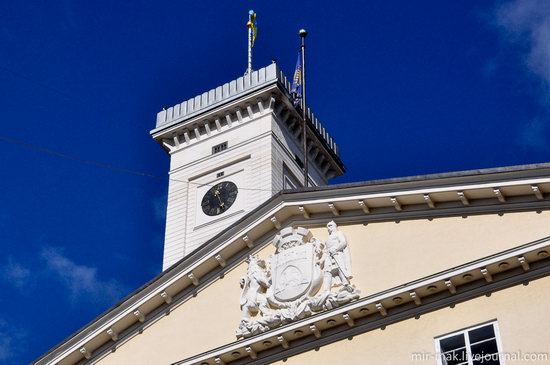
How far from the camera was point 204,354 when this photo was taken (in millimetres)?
26766

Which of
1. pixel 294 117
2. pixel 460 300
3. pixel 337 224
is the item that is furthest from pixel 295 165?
pixel 460 300

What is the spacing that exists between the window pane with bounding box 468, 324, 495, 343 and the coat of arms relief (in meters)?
3.16

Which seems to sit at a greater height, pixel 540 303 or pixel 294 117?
pixel 294 117

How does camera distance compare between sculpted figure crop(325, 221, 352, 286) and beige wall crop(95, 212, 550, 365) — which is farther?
sculpted figure crop(325, 221, 352, 286)

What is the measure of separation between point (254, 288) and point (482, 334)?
6342mm

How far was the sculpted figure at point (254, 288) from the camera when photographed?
26.9 metres

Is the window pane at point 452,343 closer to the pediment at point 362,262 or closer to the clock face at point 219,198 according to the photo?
the pediment at point 362,262

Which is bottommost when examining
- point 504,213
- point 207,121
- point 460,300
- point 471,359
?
point 471,359

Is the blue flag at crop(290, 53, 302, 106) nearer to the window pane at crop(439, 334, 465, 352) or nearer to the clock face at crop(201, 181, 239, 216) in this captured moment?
the clock face at crop(201, 181, 239, 216)

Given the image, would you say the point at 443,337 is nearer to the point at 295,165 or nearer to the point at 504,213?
the point at 504,213

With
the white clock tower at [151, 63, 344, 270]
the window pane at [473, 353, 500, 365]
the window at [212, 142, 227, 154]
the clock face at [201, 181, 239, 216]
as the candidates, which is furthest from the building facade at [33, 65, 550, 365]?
the window at [212, 142, 227, 154]

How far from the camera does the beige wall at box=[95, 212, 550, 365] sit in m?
23.3

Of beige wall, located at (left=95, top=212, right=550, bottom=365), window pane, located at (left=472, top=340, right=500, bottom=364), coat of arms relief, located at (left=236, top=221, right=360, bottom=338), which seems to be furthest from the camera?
coat of arms relief, located at (left=236, top=221, right=360, bottom=338)

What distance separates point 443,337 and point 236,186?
24.2 metres
